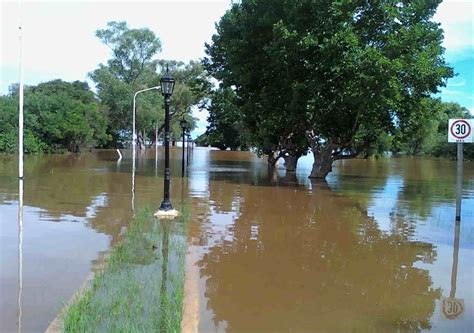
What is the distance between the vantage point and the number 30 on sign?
11422 mm

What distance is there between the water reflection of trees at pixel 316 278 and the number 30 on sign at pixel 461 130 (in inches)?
112

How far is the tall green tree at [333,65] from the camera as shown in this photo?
20.0 m

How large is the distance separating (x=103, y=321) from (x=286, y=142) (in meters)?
28.4

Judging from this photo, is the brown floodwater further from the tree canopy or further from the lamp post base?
the tree canopy

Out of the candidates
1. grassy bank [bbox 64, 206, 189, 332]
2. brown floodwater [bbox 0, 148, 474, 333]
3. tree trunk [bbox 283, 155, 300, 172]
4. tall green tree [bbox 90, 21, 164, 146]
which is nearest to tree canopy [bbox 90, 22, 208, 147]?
tall green tree [bbox 90, 21, 164, 146]

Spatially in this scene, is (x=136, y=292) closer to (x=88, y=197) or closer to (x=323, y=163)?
(x=88, y=197)

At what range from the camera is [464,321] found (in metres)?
5.64

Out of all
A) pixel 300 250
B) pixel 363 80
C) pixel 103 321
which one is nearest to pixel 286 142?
pixel 363 80

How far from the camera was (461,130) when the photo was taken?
453 inches

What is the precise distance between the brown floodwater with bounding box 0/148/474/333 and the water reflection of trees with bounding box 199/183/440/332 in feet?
0.07

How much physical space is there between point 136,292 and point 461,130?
28.9 ft

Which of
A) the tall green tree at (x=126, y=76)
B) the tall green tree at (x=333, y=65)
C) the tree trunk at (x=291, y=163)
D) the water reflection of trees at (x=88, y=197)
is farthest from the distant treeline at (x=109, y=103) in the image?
the water reflection of trees at (x=88, y=197)

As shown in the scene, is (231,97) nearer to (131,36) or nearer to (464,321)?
(464,321)

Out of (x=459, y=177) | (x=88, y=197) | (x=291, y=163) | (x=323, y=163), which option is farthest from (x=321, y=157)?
(x=459, y=177)
